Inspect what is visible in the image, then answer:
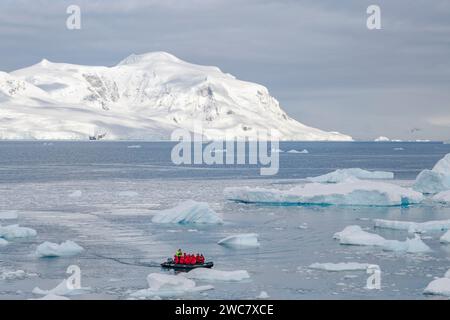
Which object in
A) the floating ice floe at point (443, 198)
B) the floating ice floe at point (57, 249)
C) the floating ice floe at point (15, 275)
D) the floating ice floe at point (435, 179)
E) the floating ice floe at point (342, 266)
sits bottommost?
the floating ice floe at point (15, 275)

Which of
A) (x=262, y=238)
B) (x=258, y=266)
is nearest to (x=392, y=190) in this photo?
(x=262, y=238)

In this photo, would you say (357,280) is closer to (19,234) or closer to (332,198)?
(19,234)

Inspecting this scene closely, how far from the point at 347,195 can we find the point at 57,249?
28.2m

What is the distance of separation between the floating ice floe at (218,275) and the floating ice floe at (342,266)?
3.95 meters

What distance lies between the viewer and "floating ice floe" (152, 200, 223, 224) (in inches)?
1922

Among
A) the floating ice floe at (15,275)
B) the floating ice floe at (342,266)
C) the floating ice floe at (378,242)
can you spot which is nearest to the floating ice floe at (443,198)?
the floating ice floe at (378,242)

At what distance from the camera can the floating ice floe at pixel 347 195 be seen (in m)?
58.7

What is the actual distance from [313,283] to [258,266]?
13.8ft

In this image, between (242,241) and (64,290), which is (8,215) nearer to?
(242,241)

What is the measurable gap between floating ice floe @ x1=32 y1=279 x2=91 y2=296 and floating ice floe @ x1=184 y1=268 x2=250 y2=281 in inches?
189

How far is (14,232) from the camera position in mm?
42594

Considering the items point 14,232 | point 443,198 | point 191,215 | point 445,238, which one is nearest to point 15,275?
point 14,232

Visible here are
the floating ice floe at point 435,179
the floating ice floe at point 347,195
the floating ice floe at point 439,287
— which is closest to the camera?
the floating ice floe at point 439,287

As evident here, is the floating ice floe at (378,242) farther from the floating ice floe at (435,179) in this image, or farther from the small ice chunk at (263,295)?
the floating ice floe at (435,179)
